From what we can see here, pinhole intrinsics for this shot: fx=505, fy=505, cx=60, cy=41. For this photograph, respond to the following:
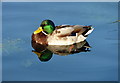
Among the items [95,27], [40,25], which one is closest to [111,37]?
[95,27]

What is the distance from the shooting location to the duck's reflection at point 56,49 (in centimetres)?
1032

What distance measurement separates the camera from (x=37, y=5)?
1335 cm

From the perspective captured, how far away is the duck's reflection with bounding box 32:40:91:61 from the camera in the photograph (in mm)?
10319

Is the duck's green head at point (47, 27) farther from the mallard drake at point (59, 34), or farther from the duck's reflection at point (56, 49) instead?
the duck's reflection at point (56, 49)

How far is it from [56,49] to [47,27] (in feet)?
2.69

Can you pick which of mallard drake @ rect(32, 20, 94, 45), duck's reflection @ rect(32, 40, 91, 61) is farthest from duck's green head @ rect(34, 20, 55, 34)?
duck's reflection @ rect(32, 40, 91, 61)

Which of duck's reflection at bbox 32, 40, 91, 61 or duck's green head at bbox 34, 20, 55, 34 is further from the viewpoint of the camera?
duck's green head at bbox 34, 20, 55, 34

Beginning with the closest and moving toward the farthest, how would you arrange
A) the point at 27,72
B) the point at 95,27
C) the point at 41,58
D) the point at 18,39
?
1. the point at 27,72
2. the point at 41,58
3. the point at 18,39
4. the point at 95,27

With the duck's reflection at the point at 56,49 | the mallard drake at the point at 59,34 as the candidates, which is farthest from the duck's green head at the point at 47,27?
the duck's reflection at the point at 56,49

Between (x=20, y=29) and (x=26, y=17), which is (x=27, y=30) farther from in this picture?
(x=26, y=17)

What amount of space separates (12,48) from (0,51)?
0.27 metres

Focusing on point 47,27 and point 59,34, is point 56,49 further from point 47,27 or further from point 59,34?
point 47,27

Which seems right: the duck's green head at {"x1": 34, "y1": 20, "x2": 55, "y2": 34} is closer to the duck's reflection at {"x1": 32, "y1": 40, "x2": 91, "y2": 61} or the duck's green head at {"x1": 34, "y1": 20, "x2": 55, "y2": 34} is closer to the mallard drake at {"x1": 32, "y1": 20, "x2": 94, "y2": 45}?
the mallard drake at {"x1": 32, "y1": 20, "x2": 94, "y2": 45}

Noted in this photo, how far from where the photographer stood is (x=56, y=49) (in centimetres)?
1085
